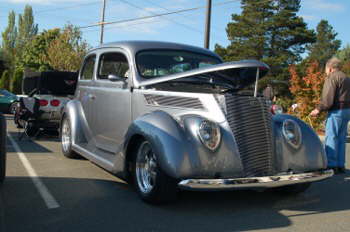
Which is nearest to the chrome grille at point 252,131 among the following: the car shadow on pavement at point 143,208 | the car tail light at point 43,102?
the car shadow on pavement at point 143,208

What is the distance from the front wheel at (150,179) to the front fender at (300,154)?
1.27 meters

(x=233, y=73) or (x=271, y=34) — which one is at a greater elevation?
(x=271, y=34)

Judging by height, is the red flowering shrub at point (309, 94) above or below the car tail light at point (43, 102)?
above

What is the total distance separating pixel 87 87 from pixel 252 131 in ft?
10.6

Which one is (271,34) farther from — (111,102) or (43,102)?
(111,102)

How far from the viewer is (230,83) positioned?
17.7 ft

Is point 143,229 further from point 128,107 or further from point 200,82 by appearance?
point 200,82

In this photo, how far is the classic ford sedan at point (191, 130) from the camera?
408 centimetres

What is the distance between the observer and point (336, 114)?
652 centimetres

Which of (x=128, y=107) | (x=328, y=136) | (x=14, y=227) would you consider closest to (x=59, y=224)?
(x=14, y=227)

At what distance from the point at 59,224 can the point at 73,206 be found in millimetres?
595

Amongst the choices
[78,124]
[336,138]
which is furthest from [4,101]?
[336,138]

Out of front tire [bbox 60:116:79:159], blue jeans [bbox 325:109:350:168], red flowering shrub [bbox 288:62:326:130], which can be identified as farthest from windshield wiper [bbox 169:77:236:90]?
red flowering shrub [bbox 288:62:326:130]

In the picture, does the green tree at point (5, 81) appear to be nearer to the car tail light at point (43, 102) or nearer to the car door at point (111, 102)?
the car tail light at point (43, 102)
